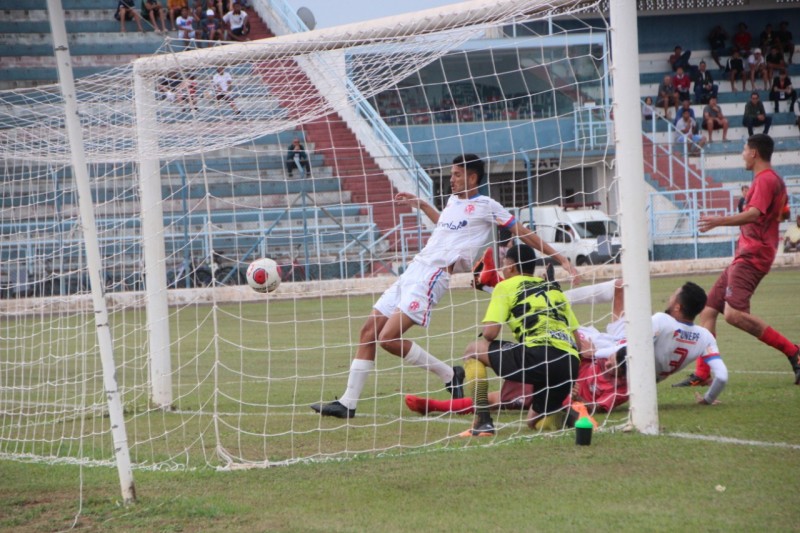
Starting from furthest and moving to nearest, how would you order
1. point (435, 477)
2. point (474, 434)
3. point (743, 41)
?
1. point (743, 41)
2. point (474, 434)
3. point (435, 477)

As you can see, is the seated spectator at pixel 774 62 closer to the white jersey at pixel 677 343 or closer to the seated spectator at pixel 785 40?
the seated spectator at pixel 785 40

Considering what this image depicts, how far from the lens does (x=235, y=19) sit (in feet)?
100

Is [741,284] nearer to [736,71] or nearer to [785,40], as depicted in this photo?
[736,71]

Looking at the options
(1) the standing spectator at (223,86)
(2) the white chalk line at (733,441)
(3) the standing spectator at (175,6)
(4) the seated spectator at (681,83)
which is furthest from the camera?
(4) the seated spectator at (681,83)

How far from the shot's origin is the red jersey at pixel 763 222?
8.38m

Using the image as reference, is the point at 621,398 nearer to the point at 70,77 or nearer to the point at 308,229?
the point at 70,77

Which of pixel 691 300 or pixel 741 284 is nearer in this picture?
pixel 691 300

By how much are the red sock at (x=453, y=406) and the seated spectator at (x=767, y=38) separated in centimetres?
3383

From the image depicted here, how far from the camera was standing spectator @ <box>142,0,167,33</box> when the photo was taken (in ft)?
101

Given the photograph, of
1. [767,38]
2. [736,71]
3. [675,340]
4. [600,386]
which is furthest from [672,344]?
[767,38]

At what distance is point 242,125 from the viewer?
30.9ft

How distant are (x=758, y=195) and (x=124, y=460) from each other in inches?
216

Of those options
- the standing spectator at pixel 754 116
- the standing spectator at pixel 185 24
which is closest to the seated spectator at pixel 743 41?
the standing spectator at pixel 754 116

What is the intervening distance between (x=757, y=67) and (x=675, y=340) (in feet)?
106
